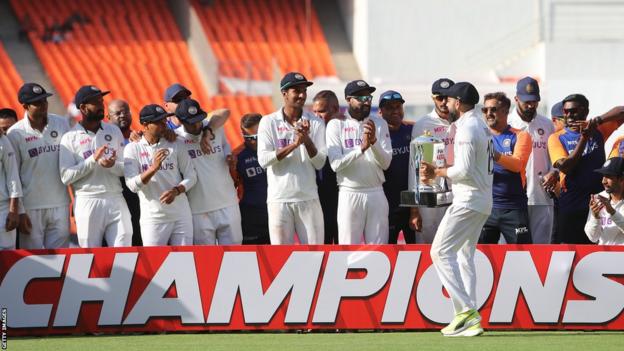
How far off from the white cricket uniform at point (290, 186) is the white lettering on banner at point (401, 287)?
0.90 meters

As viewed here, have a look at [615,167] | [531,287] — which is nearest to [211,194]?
[531,287]

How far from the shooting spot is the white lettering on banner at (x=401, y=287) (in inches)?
433

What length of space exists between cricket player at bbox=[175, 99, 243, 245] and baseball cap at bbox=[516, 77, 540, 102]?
2941 millimetres

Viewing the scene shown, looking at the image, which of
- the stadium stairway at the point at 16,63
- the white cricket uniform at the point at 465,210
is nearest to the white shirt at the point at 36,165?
the white cricket uniform at the point at 465,210

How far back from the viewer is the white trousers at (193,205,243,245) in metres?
11.8

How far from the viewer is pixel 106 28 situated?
92.3 ft

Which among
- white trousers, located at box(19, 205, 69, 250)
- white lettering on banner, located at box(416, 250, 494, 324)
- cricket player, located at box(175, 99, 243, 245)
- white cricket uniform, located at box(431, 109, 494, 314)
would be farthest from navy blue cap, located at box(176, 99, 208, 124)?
white cricket uniform, located at box(431, 109, 494, 314)

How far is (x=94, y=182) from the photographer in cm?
1170

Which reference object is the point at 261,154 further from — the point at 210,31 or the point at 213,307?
the point at 210,31

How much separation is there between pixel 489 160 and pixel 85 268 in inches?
151

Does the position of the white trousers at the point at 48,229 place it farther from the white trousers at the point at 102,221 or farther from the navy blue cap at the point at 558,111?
the navy blue cap at the point at 558,111

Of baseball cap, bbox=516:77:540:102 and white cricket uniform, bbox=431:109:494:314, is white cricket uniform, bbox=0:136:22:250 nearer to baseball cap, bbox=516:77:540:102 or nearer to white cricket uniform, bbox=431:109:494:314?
white cricket uniform, bbox=431:109:494:314

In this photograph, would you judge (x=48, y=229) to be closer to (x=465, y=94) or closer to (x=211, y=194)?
(x=211, y=194)

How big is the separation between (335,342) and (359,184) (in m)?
2.12
